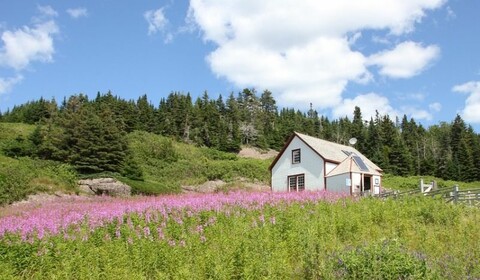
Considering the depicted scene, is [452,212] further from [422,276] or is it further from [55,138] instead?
[55,138]

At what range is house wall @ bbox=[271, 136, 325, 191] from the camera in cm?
3559

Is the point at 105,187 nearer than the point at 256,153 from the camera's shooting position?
Yes

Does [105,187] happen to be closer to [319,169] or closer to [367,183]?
[319,169]

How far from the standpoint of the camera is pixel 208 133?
Result: 9006cm

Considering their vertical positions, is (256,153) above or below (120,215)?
above

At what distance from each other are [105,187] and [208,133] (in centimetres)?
5475

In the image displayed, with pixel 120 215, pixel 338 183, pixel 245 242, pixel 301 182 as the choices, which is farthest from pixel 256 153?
pixel 245 242

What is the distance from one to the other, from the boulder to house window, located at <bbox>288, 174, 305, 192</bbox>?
1440 centimetres

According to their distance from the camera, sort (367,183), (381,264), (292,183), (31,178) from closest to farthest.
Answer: (381,264), (31,178), (367,183), (292,183)

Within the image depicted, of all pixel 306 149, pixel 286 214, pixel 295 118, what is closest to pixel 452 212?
pixel 286 214

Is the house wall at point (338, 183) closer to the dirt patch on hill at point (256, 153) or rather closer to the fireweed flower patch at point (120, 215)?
the fireweed flower patch at point (120, 215)

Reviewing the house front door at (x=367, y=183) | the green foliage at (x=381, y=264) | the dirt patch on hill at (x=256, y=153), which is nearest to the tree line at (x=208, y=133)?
the dirt patch on hill at (x=256, y=153)

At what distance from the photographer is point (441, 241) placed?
11820 millimetres

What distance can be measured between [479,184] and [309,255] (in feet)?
230
